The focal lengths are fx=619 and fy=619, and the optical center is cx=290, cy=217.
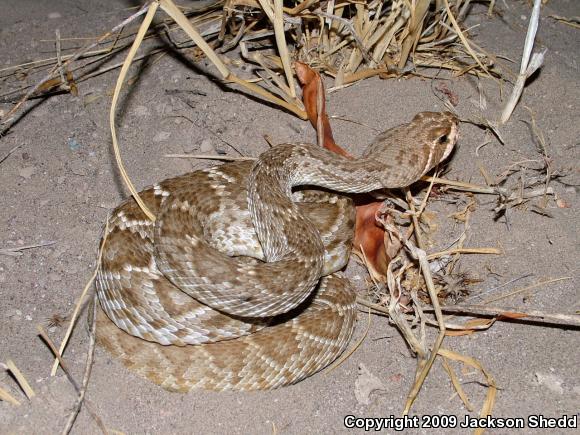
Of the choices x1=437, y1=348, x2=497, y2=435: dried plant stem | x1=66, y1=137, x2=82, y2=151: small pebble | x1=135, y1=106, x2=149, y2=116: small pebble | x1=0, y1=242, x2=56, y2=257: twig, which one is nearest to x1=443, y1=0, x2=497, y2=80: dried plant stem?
x1=437, y1=348, x2=497, y2=435: dried plant stem

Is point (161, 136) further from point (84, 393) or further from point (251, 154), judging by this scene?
point (84, 393)

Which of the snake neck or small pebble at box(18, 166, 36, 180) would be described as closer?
the snake neck

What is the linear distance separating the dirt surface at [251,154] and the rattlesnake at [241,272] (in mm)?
188

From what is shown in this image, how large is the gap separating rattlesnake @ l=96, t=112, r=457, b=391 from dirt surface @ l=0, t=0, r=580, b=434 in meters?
0.19

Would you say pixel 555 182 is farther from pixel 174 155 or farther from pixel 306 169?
pixel 174 155

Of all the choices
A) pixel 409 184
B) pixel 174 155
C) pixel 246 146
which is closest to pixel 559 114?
pixel 409 184

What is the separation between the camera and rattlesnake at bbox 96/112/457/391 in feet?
13.2

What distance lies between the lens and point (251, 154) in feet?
17.4

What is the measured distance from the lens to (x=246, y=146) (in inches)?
209

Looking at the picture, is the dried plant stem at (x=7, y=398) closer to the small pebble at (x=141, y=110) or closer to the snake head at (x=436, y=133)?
the small pebble at (x=141, y=110)

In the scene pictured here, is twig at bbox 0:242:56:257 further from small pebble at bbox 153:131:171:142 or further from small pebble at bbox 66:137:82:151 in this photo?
small pebble at bbox 153:131:171:142

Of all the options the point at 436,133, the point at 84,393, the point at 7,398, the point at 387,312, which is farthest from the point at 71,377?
the point at 436,133

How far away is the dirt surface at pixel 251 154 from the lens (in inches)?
154

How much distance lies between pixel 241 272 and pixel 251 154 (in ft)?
5.25
